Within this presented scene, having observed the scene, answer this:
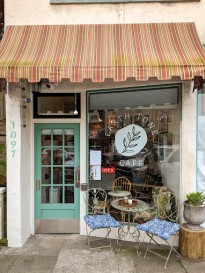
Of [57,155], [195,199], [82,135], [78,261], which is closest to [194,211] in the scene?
[195,199]

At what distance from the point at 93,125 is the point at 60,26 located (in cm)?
202

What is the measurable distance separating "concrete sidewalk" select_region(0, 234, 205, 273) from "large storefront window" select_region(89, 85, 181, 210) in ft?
4.22

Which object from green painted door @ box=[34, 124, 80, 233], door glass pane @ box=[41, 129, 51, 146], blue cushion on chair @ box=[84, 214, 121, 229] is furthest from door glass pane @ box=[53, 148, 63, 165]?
blue cushion on chair @ box=[84, 214, 121, 229]

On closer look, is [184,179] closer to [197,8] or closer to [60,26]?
[197,8]

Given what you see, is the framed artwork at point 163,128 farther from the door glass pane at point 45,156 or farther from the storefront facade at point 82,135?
the door glass pane at point 45,156

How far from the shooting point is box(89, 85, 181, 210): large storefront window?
573cm

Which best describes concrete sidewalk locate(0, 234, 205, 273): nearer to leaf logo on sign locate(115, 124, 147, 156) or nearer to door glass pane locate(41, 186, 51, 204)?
door glass pane locate(41, 186, 51, 204)

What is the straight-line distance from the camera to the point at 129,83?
5.74 m

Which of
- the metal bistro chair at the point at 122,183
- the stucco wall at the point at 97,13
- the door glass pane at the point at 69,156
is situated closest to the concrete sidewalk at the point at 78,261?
the metal bistro chair at the point at 122,183

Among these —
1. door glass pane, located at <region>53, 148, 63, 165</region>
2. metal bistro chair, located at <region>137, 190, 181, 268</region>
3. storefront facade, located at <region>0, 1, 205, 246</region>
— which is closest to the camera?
metal bistro chair, located at <region>137, 190, 181, 268</region>

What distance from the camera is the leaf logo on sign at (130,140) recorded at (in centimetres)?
594

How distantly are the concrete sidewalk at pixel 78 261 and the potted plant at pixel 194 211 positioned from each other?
628mm

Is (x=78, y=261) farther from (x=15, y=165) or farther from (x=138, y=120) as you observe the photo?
(x=138, y=120)

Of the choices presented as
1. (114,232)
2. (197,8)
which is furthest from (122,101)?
(114,232)
